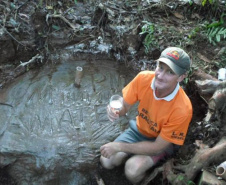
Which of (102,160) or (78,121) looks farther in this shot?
(78,121)

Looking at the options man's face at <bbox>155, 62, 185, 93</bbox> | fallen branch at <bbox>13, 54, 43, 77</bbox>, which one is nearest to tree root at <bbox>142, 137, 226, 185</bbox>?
man's face at <bbox>155, 62, 185, 93</bbox>

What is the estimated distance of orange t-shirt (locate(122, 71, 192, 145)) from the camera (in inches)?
106

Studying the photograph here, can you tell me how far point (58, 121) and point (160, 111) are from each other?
1.59 metres

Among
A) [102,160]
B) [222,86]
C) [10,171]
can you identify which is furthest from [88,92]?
[222,86]

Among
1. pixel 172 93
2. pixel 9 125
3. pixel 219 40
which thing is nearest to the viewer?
pixel 172 93

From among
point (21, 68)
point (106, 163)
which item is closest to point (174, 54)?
point (106, 163)

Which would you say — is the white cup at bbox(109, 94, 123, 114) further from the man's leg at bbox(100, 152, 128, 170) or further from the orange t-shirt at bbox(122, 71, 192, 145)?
the man's leg at bbox(100, 152, 128, 170)

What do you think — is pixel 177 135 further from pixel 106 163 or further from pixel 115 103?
pixel 106 163

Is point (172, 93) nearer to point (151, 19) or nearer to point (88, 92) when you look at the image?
point (88, 92)

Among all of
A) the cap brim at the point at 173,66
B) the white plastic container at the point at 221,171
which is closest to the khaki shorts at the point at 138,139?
the white plastic container at the point at 221,171

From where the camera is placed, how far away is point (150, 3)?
512 centimetres

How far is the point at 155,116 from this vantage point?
9.37 ft

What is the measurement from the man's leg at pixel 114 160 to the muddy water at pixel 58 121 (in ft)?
0.54

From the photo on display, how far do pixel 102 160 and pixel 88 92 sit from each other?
1.20m
